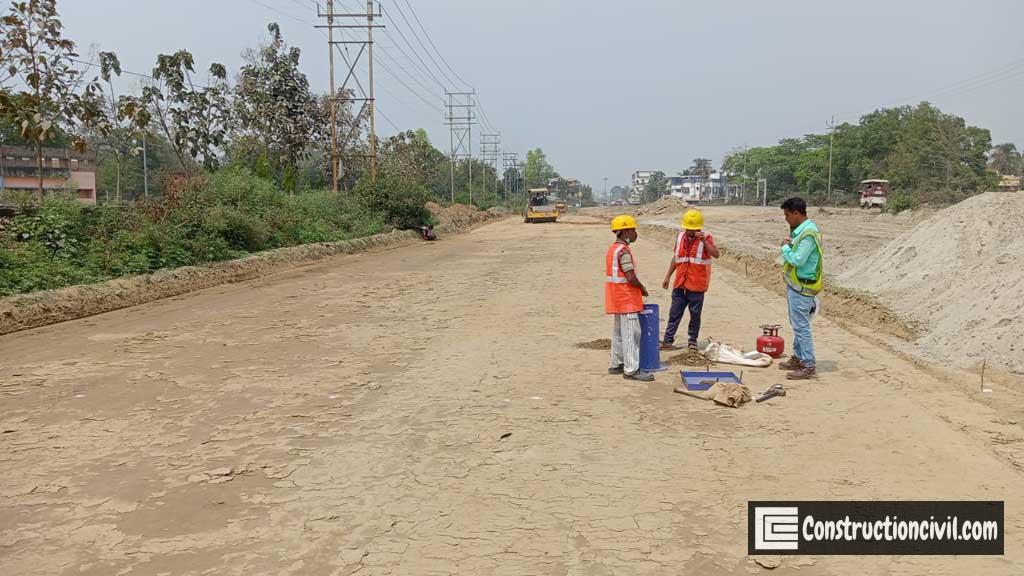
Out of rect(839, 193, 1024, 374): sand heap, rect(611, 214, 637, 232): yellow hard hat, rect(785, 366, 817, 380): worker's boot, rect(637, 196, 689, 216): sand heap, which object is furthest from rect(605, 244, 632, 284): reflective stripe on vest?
rect(637, 196, 689, 216): sand heap

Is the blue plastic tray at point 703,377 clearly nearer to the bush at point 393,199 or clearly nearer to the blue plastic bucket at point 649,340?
the blue plastic bucket at point 649,340

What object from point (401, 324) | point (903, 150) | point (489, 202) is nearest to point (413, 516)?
point (401, 324)

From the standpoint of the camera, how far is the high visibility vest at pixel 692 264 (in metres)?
8.00

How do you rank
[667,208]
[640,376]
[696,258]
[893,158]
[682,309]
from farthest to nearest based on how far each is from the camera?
1. [667,208]
2. [893,158]
3. [682,309]
4. [696,258]
5. [640,376]

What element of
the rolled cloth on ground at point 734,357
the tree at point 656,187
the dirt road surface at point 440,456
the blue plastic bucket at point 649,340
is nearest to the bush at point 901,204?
the dirt road surface at point 440,456

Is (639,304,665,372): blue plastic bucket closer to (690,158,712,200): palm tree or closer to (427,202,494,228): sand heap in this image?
(427,202,494,228): sand heap

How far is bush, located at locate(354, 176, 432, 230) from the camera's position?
103ft

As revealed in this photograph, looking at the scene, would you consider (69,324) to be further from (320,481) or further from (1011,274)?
(1011,274)

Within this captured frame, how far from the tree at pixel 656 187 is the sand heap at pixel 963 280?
451 feet

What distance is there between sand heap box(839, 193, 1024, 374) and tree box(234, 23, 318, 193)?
24.8 metres

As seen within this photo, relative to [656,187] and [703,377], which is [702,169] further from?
[703,377]

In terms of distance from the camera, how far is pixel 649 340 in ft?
23.9

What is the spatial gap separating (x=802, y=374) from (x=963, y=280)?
5308mm

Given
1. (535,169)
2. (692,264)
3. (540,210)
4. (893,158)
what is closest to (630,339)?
(692,264)
